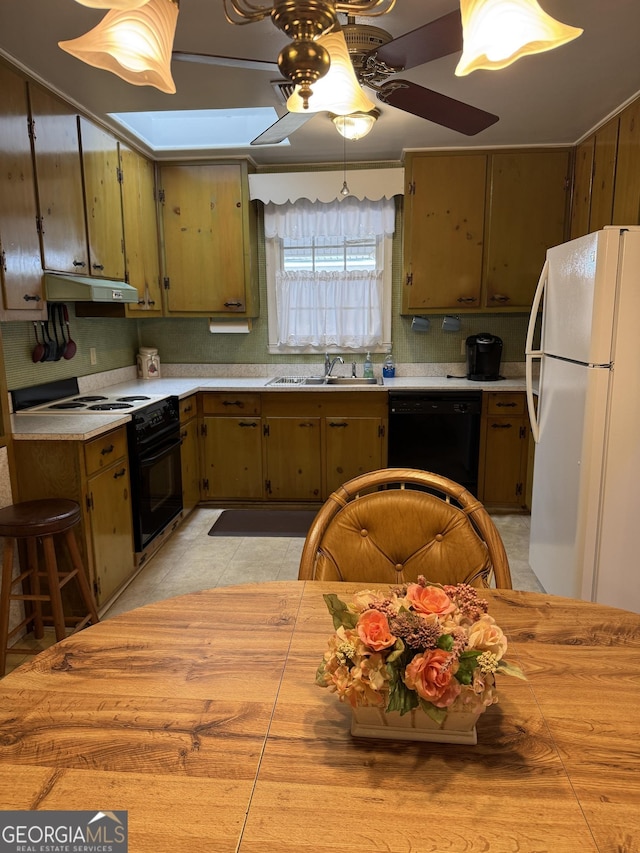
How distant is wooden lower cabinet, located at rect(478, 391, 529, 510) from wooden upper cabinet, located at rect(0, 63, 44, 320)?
279cm

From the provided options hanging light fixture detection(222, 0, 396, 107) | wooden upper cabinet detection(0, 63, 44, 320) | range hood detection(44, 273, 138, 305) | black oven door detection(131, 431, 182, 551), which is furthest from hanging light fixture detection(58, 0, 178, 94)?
black oven door detection(131, 431, 182, 551)

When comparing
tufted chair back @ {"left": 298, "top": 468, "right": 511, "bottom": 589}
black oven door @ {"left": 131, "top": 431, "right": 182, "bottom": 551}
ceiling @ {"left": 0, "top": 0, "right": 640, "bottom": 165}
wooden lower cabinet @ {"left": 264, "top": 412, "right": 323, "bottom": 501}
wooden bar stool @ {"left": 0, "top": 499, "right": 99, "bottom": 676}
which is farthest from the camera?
wooden lower cabinet @ {"left": 264, "top": 412, "right": 323, "bottom": 501}

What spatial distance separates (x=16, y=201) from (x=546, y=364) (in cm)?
252

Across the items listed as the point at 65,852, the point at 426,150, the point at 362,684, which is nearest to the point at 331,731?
the point at 362,684

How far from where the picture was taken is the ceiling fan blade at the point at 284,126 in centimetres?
222

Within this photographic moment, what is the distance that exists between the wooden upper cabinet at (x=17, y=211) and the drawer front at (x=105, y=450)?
24.6 inches

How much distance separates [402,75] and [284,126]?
2.41 ft

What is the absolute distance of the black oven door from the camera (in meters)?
3.15

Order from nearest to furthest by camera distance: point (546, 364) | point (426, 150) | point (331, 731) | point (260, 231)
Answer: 1. point (331, 731)
2. point (546, 364)
3. point (426, 150)
4. point (260, 231)

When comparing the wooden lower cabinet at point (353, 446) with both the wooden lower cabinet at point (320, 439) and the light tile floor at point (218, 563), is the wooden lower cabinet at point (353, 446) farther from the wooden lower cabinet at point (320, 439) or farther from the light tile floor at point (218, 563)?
the light tile floor at point (218, 563)

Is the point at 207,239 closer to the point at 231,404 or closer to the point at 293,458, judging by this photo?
the point at 231,404

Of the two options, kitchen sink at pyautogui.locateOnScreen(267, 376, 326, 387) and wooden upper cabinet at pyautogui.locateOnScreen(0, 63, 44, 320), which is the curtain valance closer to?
kitchen sink at pyautogui.locateOnScreen(267, 376, 326, 387)

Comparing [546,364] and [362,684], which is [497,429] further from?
[362,684]

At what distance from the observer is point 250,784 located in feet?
2.59
